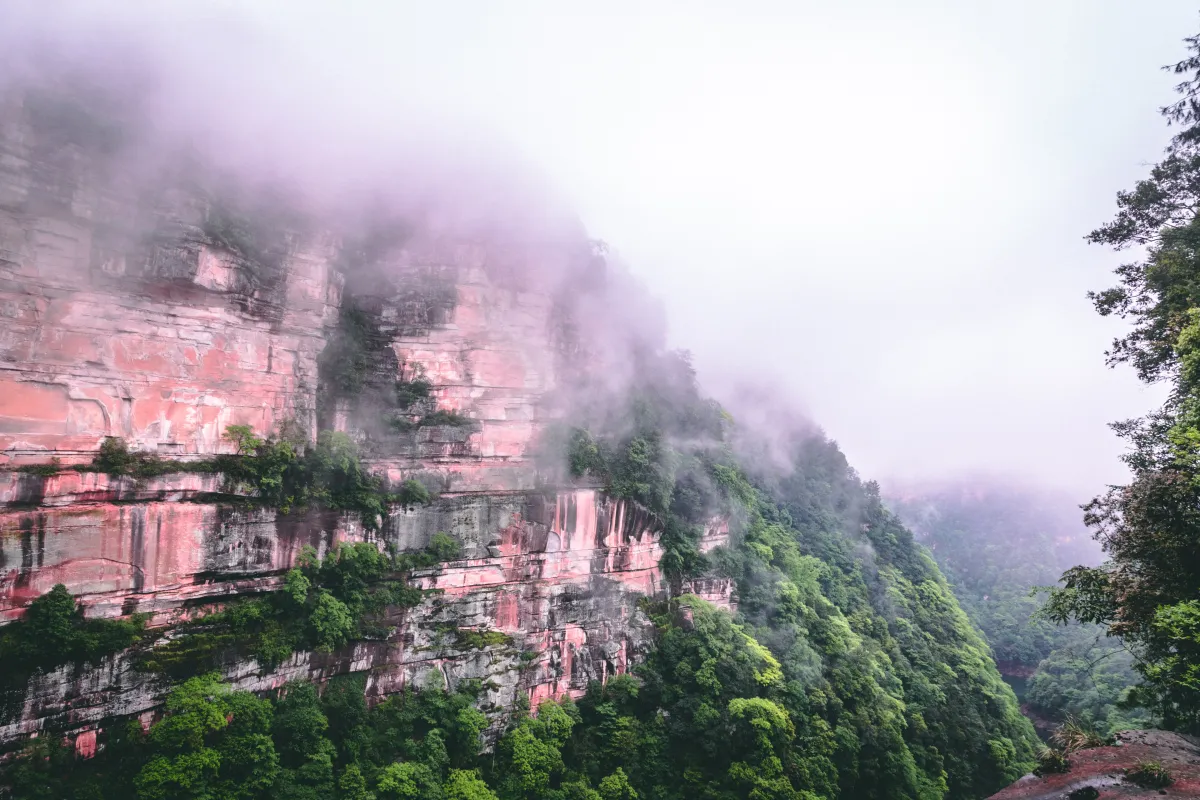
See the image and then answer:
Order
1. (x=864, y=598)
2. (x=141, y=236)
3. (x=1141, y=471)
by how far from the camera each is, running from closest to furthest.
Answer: (x=1141, y=471), (x=141, y=236), (x=864, y=598)

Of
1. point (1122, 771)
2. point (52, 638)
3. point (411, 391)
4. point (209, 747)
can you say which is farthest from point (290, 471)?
point (1122, 771)

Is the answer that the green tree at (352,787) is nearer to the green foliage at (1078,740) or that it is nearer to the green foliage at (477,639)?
the green foliage at (477,639)

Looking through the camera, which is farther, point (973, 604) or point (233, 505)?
point (973, 604)

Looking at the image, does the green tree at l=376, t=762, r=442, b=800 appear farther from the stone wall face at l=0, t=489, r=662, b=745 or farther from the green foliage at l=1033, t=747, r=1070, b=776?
the green foliage at l=1033, t=747, r=1070, b=776

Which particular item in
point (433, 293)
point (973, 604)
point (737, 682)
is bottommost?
point (973, 604)

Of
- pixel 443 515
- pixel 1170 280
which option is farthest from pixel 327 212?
pixel 1170 280

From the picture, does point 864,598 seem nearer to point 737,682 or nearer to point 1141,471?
point 737,682

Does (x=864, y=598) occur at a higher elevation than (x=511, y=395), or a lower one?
lower
